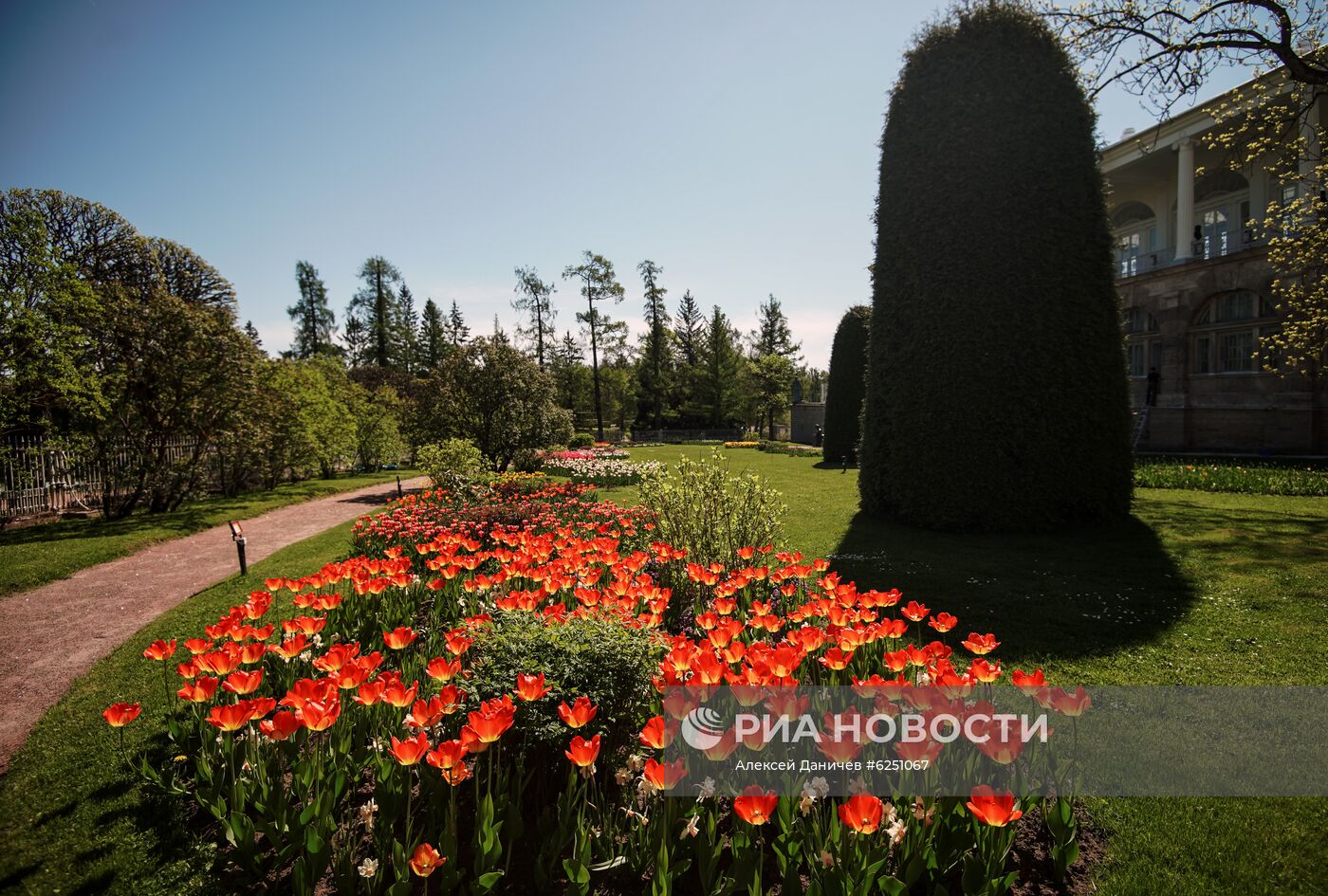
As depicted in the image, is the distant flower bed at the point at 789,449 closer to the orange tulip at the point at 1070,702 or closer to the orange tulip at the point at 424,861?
the orange tulip at the point at 1070,702

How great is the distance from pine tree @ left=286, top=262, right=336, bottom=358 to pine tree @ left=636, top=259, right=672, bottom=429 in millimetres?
27163

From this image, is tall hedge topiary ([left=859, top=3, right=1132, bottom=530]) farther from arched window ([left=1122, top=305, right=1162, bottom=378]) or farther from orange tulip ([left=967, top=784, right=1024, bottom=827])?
arched window ([left=1122, top=305, right=1162, bottom=378])

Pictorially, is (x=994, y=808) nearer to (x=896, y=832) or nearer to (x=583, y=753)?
(x=896, y=832)

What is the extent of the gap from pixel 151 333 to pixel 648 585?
53.5 ft

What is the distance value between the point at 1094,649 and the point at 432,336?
184 feet

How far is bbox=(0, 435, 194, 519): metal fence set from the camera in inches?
483

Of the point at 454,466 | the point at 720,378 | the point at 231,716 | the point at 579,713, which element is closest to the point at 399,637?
the point at 231,716

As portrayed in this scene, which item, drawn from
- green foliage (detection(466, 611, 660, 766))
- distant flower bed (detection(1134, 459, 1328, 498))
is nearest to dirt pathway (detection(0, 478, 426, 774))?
green foliage (detection(466, 611, 660, 766))

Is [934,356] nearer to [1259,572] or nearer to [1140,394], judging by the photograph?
[1259,572]

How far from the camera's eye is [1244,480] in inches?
485

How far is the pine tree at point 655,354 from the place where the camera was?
50.1 metres

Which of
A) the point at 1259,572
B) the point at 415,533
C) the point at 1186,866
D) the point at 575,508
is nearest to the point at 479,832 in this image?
the point at 1186,866

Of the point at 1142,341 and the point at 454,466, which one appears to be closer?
the point at 454,466

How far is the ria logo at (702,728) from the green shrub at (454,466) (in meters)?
10.1
